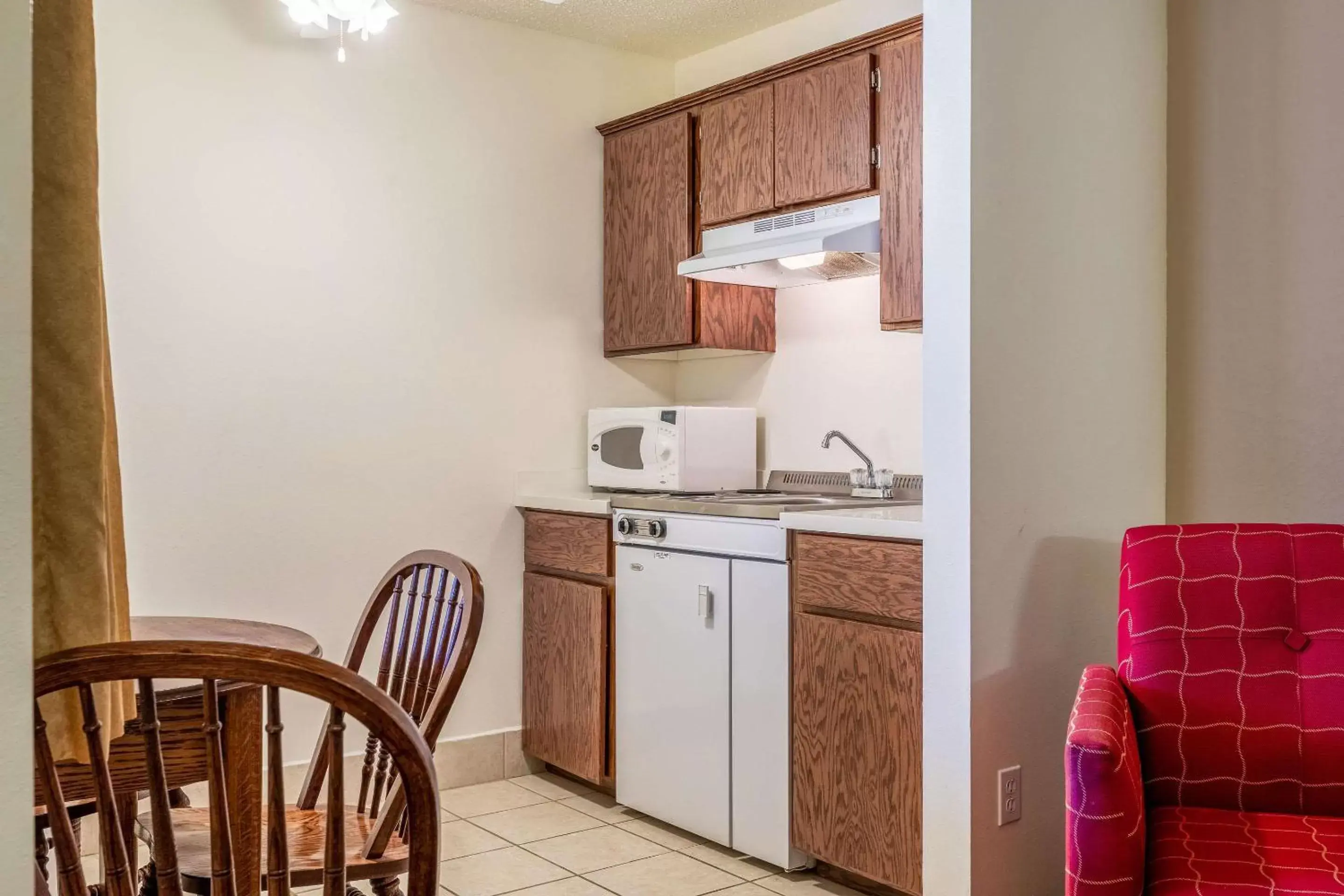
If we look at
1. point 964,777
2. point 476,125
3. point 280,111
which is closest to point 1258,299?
point 964,777

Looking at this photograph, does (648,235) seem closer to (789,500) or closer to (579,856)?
(789,500)

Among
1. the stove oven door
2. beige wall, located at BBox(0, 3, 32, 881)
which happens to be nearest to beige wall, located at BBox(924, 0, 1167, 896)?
the stove oven door

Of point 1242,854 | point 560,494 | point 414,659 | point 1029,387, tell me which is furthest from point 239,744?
point 560,494

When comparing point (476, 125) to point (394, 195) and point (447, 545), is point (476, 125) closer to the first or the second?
point (394, 195)

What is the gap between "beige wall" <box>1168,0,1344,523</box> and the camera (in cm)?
248

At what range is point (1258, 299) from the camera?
260 cm

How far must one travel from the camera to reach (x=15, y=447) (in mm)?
934

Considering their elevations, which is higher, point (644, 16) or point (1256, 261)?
point (644, 16)

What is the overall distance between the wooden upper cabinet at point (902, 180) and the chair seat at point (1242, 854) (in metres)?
1.44

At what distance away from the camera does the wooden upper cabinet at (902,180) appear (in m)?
2.93

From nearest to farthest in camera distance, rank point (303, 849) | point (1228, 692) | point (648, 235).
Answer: point (303, 849) → point (1228, 692) → point (648, 235)

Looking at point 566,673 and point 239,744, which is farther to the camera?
point 566,673

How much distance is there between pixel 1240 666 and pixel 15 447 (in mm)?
1897

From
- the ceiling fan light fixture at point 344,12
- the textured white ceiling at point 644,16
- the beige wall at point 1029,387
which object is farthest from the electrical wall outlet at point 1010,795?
the textured white ceiling at point 644,16
